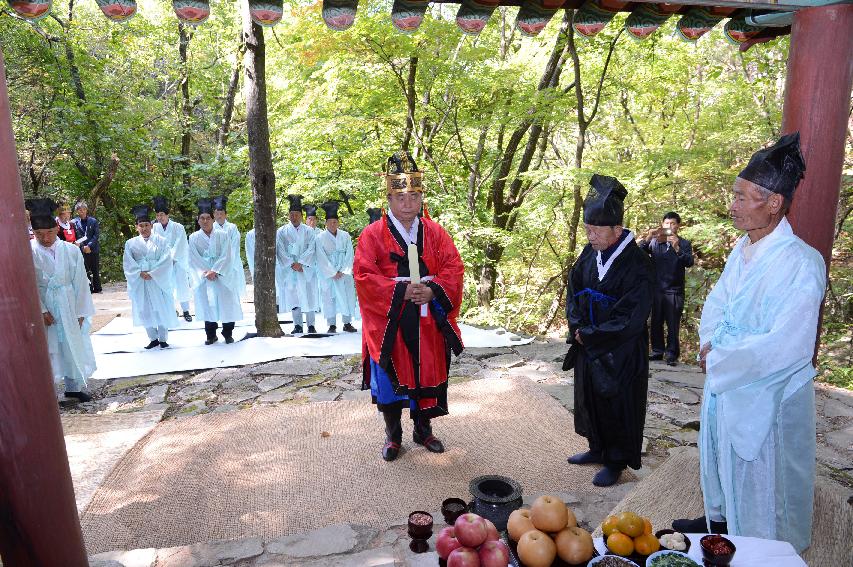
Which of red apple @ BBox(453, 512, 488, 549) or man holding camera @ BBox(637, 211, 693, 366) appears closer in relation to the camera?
red apple @ BBox(453, 512, 488, 549)

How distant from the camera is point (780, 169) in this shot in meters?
2.76

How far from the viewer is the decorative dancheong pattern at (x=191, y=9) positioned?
385 cm

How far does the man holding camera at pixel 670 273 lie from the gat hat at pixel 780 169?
453 centimetres

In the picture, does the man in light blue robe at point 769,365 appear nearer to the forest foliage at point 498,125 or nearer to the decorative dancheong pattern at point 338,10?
the decorative dancheong pattern at point 338,10

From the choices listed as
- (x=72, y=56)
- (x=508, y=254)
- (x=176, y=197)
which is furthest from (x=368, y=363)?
(x=176, y=197)

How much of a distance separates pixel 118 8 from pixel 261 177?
14.2 ft

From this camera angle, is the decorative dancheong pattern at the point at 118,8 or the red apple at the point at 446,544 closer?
the red apple at the point at 446,544

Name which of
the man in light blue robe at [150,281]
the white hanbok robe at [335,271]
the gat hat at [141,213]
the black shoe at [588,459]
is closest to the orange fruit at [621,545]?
the black shoe at [588,459]

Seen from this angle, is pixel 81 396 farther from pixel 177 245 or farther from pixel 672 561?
pixel 672 561

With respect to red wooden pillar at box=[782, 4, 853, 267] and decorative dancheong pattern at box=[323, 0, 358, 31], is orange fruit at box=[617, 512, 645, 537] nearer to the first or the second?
red wooden pillar at box=[782, 4, 853, 267]

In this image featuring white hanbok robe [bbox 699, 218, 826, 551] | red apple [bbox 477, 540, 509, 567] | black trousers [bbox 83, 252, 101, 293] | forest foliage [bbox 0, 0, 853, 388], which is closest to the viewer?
red apple [bbox 477, 540, 509, 567]

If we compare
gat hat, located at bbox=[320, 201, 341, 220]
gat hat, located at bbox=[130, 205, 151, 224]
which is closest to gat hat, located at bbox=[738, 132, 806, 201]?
gat hat, located at bbox=[320, 201, 341, 220]

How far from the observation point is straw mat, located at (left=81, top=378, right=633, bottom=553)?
370cm

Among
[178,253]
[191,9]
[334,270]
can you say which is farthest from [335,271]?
[191,9]
